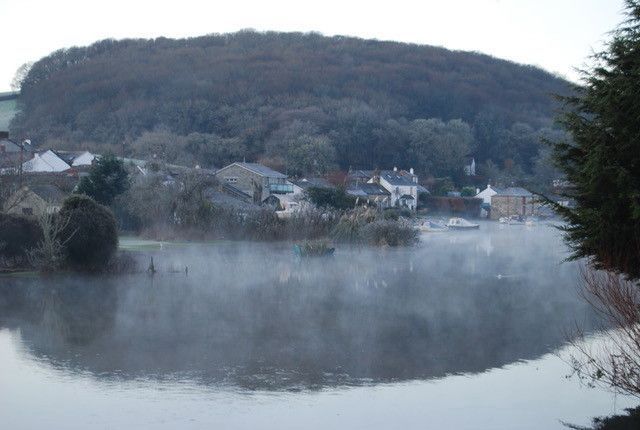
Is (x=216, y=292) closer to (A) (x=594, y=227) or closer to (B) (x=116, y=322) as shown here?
(B) (x=116, y=322)

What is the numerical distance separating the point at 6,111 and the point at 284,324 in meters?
117

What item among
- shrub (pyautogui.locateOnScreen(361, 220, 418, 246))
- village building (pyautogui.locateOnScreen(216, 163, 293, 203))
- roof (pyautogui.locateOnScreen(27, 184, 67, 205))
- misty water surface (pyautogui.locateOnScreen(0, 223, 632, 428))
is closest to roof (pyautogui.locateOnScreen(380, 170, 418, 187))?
village building (pyautogui.locateOnScreen(216, 163, 293, 203))

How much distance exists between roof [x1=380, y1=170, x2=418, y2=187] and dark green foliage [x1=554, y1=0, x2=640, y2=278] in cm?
7500

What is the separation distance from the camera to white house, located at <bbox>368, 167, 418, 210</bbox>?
84.7 metres

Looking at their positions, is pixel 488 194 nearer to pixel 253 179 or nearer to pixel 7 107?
pixel 253 179

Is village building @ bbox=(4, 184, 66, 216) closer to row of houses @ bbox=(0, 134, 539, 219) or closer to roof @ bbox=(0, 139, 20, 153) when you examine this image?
row of houses @ bbox=(0, 134, 539, 219)

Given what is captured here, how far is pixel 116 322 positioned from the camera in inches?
836

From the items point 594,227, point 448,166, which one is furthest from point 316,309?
point 448,166

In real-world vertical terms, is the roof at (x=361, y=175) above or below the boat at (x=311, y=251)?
above

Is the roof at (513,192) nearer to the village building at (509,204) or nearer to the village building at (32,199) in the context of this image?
the village building at (509,204)

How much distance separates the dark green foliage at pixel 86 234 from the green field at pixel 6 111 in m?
91.1

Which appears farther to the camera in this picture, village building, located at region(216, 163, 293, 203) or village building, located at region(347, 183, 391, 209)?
village building, located at region(347, 183, 391, 209)

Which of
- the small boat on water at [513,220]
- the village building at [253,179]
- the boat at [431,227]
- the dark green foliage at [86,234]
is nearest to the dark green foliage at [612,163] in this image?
the dark green foliage at [86,234]

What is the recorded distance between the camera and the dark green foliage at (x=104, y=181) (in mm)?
45562
